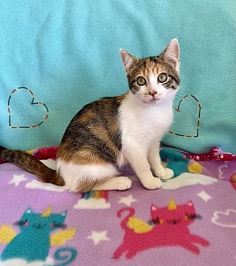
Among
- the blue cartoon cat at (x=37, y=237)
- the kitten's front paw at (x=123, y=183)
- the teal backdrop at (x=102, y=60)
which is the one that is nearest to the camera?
the blue cartoon cat at (x=37, y=237)

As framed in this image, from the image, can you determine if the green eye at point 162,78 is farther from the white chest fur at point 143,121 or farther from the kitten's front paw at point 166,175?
the kitten's front paw at point 166,175

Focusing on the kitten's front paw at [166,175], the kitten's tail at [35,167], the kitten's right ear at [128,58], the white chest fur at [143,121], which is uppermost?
the kitten's right ear at [128,58]

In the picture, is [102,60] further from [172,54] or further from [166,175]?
[166,175]

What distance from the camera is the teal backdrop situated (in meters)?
1.31

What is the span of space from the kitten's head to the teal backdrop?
0.93ft

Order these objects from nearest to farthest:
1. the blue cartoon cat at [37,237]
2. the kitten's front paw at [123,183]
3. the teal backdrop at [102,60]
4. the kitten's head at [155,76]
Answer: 1. the blue cartoon cat at [37,237]
2. the kitten's head at [155,76]
3. the kitten's front paw at [123,183]
4. the teal backdrop at [102,60]

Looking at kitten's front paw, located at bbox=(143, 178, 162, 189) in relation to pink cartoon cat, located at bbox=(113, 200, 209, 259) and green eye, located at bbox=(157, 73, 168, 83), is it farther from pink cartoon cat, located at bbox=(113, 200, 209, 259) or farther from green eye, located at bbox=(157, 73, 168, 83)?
green eye, located at bbox=(157, 73, 168, 83)

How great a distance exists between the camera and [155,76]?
1047mm

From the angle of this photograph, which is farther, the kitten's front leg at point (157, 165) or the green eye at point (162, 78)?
the kitten's front leg at point (157, 165)

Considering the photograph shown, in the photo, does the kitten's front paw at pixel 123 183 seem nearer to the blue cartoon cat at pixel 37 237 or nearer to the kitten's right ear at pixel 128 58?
the blue cartoon cat at pixel 37 237

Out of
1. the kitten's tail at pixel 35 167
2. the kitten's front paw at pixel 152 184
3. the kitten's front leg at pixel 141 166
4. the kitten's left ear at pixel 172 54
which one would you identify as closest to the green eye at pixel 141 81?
the kitten's left ear at pixel 172 54

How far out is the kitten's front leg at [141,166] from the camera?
1.13 meters

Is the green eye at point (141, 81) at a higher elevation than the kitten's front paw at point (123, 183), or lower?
higher

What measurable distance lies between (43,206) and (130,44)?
78 centimetres
